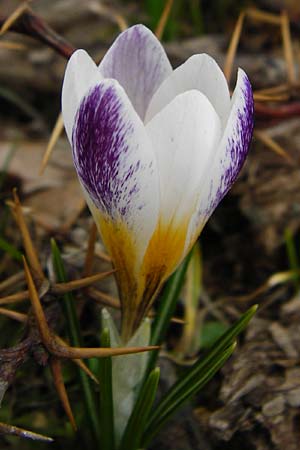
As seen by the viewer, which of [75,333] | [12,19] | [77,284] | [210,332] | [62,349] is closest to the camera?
[62,349]

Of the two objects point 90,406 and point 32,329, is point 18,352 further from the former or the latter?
point 90,406

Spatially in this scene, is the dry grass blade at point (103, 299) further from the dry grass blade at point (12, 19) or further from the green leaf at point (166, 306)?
the dry grass blade at point (12, 19)

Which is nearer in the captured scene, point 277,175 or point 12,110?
point 277,175

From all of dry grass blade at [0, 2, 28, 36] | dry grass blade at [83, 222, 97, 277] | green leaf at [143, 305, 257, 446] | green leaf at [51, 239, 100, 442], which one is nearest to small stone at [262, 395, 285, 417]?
green leaf at [143, 305, 257, 446]

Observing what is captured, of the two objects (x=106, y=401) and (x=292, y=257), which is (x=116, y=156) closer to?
(x=106, y=401)

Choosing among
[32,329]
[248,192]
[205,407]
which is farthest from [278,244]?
[32,329]

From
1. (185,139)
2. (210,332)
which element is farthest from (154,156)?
(210,332)
